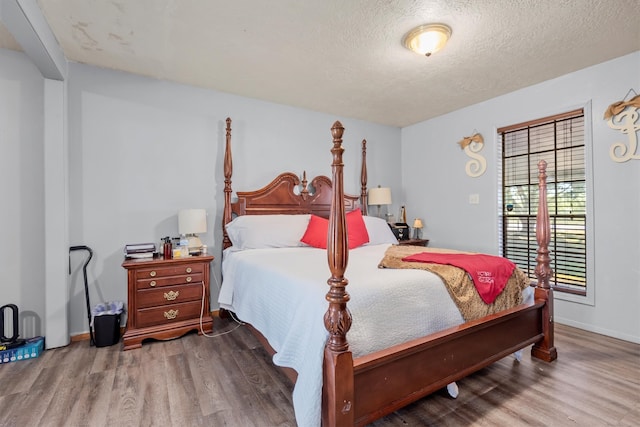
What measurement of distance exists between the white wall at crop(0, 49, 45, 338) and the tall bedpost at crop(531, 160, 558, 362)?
4.04 metres

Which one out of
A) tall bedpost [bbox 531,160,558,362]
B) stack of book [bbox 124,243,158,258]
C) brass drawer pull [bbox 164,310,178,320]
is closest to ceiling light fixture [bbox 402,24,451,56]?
tall bedpost [bbox 531,160,558,362]

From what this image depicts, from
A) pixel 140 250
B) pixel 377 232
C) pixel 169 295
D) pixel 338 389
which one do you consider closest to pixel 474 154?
pixel 377 232

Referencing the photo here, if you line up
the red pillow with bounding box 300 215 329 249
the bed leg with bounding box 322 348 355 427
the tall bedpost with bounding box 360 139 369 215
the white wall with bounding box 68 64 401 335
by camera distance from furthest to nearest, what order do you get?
the tall bedpost with bounding box 360 139 369 215, the red pillow with bounding box 300 215 329 249, the white wall with bounding box 68 64 401 335, the bed leg with bounding box 322 348 355 427

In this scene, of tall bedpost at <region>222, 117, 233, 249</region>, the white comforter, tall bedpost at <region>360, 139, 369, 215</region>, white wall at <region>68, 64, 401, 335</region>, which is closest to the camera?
the white comforter

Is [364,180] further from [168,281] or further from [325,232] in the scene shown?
[168,281]

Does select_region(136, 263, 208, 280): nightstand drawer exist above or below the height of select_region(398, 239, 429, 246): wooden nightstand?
below

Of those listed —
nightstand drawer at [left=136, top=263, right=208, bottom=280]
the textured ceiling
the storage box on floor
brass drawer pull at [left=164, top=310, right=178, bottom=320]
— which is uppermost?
the textured ceiling

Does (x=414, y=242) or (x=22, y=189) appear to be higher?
(x=22, y=189)

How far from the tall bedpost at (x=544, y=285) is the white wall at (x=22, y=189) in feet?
13.3

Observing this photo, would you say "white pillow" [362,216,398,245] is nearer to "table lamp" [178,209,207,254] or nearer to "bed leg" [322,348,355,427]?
"table lamp" [178,209,207,254]

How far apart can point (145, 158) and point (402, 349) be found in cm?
290

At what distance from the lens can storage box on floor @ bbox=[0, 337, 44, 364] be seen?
7.52ft

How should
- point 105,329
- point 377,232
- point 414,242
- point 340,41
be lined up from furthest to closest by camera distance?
point 414,242
point 377,232
point 105,329
point 340,41

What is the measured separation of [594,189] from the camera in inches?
114
